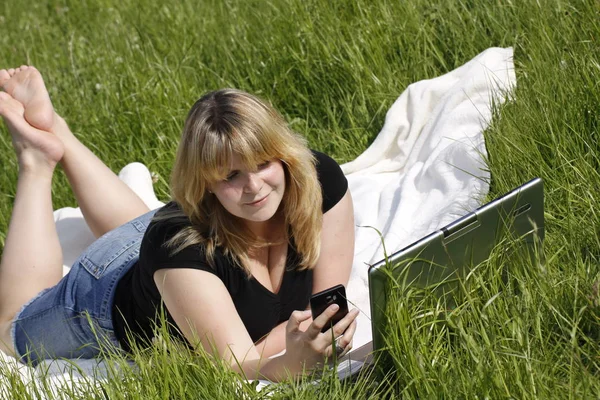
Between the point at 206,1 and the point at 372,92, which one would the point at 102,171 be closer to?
the point at 372,92

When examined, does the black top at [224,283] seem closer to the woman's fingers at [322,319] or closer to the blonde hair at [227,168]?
the blonde hair at [227,168]

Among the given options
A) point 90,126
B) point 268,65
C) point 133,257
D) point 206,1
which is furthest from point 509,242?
point 206,1

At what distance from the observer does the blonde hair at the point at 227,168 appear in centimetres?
263

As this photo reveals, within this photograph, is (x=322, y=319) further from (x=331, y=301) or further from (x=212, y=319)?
(x=212, y=319)

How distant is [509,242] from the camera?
2543 mm

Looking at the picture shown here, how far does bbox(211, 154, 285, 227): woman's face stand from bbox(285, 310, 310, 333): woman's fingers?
1.26ft

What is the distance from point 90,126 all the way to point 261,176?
88.6 inches

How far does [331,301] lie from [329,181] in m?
0.74

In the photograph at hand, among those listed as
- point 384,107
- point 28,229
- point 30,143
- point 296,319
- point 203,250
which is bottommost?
point 296,319

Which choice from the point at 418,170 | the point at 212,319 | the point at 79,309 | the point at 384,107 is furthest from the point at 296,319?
the point at 384,107

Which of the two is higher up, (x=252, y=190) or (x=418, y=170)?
(x=252, y=190)

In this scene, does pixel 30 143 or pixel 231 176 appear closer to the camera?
pixel 231 176

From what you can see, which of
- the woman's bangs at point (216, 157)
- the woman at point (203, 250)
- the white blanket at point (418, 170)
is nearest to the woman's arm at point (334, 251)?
the woman at point (203, 250)

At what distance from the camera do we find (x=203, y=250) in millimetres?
2762
